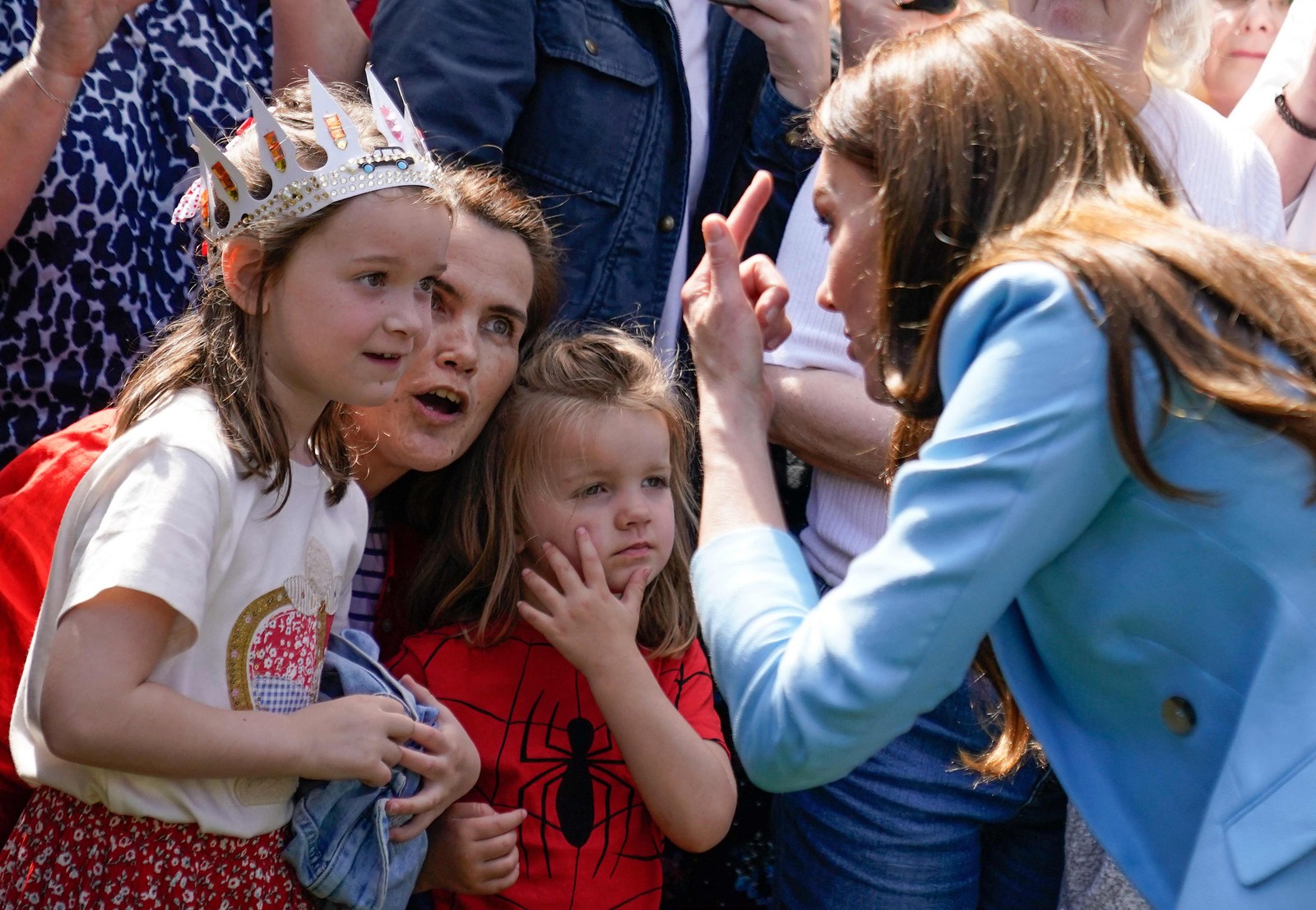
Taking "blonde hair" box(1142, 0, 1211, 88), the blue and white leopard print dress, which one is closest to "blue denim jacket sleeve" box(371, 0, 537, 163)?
the blue and white leopard print dress

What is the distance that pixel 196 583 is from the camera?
1.64 meters

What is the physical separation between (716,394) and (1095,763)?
718mm

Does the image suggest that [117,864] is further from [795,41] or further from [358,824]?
[795,41]

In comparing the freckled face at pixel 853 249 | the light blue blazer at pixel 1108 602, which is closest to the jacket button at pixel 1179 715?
the light blue blazer at pixel 1108 602

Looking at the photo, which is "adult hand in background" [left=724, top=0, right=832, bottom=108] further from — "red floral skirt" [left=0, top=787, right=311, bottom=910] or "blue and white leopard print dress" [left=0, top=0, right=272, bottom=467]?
"red floral skirt" [left=0, top=787, right=311, bottom=910]

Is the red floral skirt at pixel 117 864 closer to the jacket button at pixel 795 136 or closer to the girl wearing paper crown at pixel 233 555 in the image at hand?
the girl wearing paper crown at pixel 233 555

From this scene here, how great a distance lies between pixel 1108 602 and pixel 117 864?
48.7 inches

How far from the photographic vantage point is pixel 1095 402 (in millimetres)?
1308

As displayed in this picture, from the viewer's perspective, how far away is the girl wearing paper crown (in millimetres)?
1622

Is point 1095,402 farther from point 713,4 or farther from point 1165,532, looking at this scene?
point 713,4

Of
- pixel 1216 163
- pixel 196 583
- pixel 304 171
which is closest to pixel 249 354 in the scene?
pixel 304 171

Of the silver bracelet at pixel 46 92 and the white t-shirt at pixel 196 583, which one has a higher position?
the silver bracelet at pixel 46 92

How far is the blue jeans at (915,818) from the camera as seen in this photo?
A: 7.68 ft

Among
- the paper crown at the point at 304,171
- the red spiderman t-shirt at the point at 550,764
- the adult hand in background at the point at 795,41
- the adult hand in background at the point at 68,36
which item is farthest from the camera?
the adult hand in background at the point at 795,41
